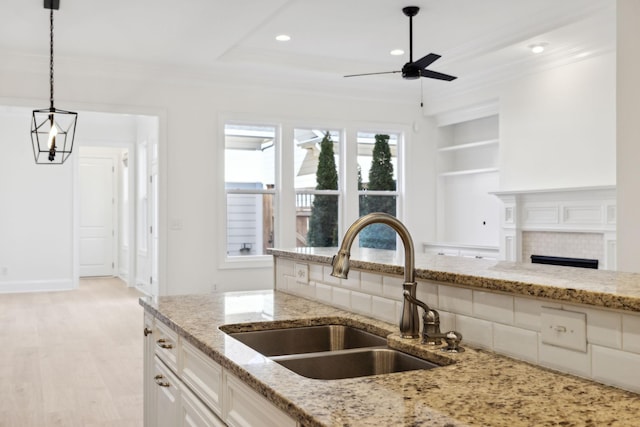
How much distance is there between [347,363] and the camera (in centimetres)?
169

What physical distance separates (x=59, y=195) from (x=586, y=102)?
7.70m

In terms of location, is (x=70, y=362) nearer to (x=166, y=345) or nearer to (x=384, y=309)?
(x=166, y=345)

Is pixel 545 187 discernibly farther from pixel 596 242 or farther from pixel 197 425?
pixel 197 425

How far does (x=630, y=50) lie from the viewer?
3.60 meters

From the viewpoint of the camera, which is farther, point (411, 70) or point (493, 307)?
point (411, 70)

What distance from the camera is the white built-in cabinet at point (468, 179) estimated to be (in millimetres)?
7441

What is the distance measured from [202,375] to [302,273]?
3.03 ft

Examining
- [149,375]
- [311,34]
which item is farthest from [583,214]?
[149,375]

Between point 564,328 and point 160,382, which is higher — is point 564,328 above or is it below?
above

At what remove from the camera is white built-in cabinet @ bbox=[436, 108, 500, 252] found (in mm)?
7441

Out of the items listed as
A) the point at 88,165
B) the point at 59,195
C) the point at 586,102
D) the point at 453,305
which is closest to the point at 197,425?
the point at 453,305

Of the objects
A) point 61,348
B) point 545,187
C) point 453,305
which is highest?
point 545,187

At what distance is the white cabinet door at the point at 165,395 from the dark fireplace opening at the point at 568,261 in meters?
4.48

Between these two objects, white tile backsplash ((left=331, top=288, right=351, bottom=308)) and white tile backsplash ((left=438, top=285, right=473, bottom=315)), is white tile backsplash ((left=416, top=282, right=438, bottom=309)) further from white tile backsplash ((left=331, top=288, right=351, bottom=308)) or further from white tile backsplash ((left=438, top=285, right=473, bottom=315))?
white tile backsplash ((left=331, top=288, right=351, bottom=308))
